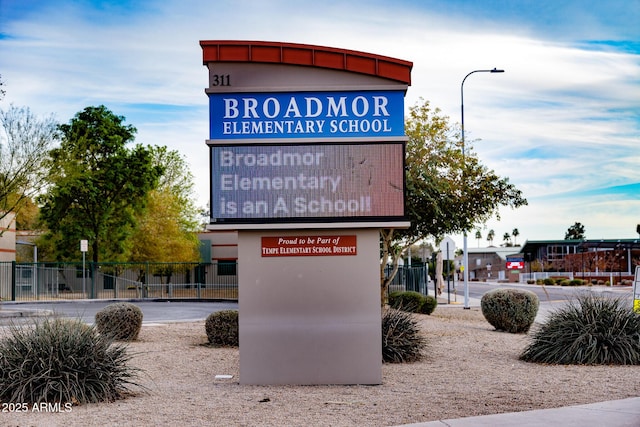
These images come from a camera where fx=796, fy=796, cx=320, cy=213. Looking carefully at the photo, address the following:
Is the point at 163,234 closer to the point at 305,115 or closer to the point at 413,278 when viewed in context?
the point at 413,278

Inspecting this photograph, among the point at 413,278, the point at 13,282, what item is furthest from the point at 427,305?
the point at 13,282

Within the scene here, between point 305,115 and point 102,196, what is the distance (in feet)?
121

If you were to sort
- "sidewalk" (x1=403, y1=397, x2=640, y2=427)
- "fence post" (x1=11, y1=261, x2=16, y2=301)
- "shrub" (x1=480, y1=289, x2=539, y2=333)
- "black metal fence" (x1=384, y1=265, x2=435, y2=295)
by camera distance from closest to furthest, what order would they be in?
1. "sidewalk" (x1=403, y1=397, x2=640, y2=427)
2. "shrub" (x1=480, y1=289, x2=539, y2=333)
3. "black metal fence" (x1=384, y1=265, x2=435, y2=295)
4. "fence post" (x1=11, y1=261, x2=16, y2=301)

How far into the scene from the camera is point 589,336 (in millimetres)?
13312

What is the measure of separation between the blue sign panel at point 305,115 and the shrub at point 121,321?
19.8ft

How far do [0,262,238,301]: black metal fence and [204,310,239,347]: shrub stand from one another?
23.6 metres

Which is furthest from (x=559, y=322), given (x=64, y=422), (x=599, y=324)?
(x=64, y=422)

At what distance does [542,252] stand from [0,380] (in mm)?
99701

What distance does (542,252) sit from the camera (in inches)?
4072

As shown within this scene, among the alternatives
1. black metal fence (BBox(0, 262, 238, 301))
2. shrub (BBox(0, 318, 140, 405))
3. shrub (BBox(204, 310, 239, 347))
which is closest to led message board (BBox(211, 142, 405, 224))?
shrub (BBox(0, 318, 140, 405))

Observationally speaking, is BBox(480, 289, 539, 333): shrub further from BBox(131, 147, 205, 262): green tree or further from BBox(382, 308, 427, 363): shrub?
BBox(131, 147, 205, 262): green tree

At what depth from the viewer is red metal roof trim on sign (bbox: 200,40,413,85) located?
11055 millimetres

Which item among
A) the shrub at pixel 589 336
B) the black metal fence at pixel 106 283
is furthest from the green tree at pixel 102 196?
the shrub at pixel 589 336

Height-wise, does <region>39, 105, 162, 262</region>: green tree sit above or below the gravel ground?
above
